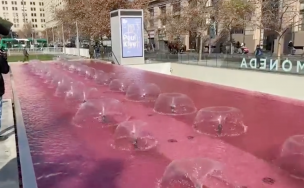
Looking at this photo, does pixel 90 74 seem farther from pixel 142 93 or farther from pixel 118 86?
pixel 142 93

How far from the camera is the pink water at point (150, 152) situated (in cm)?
523

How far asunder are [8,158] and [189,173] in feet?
12.5

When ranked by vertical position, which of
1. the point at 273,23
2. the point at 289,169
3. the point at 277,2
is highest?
the point at 277,2

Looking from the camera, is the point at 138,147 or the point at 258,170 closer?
the point at 258,170

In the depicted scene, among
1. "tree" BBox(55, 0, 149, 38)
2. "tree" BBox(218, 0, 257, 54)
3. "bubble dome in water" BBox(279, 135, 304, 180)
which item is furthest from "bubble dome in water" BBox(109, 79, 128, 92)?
"tree" BBox(55, 0, 149, 38)

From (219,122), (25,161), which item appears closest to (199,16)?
(219,122)

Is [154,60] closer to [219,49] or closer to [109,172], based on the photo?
[219,49]

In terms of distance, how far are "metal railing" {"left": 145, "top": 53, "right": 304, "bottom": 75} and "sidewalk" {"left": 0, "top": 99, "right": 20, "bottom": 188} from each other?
11.8 metres

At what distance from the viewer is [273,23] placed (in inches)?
861

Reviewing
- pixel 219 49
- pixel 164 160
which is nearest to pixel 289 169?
pixel 164 160

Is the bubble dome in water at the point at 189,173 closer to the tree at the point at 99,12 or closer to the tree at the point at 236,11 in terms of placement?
the tree at the point at 236,11

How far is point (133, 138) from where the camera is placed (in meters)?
6.77

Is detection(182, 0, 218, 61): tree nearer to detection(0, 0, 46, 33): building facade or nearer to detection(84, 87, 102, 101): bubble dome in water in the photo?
detection(84, 87, 102, 101): bubble dome in water

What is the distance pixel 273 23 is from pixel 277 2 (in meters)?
1.96
